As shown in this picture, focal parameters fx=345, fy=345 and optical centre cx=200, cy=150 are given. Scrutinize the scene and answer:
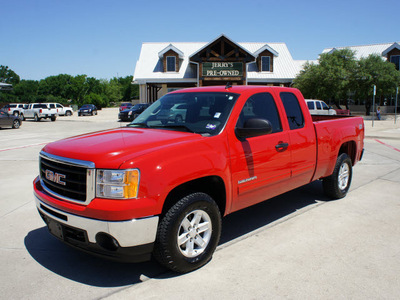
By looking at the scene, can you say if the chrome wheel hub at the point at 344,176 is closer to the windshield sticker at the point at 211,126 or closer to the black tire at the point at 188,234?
the windshield sticker at the point at 211,126

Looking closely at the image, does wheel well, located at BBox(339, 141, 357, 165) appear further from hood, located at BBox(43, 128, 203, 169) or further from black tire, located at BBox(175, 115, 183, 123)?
hood, located at BBox(43, 128, 203, 169)

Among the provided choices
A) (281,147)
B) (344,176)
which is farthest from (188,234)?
(344,176)

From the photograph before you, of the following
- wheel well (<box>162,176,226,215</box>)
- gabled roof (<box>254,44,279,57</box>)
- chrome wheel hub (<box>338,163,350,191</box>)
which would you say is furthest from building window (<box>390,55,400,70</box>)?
wheel well (<box>162,176,226,215</box>)

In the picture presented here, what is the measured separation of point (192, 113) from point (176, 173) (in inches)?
49.2

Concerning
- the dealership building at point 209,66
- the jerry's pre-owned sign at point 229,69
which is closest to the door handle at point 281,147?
the dealership building at point 209,66

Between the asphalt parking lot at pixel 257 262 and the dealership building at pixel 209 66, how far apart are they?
2814cm

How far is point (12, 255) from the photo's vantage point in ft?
13.0

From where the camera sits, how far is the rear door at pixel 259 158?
384cm

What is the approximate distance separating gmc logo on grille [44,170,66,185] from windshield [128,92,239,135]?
50.4 inches

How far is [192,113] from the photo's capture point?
424 cm

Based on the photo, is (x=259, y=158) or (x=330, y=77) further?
(x=330, y=77)

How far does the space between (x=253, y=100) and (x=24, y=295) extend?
3.20m

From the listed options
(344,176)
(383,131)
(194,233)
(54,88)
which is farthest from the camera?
(54,88)

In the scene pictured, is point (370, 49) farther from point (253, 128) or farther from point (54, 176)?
point (54, 176)
